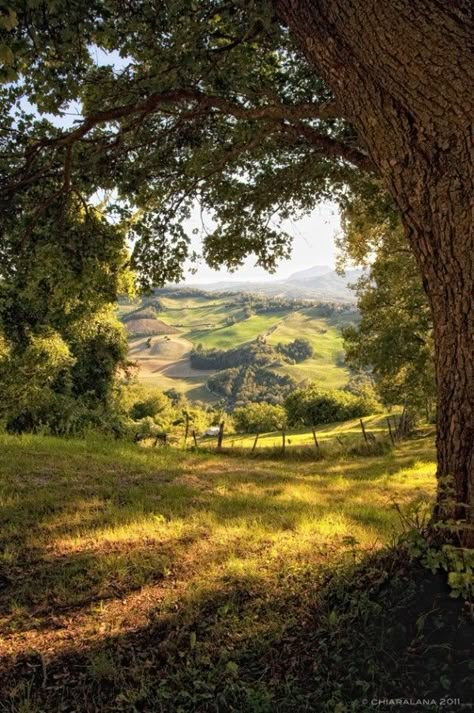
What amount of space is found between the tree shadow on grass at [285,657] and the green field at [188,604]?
0.01 meters

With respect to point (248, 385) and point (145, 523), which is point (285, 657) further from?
point (248, 385)

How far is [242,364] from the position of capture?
19312cm

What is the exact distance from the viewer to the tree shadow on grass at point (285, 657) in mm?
3082

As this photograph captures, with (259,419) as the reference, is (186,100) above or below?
above

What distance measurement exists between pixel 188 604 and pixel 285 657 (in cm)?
113

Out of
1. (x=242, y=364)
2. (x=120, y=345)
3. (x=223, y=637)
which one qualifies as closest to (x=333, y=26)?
(x=223, y=637)

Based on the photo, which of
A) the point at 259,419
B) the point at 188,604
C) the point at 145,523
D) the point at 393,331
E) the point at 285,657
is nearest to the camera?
the point at 285,657

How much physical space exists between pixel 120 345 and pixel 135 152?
21452 mm

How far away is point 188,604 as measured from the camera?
14.2 feet

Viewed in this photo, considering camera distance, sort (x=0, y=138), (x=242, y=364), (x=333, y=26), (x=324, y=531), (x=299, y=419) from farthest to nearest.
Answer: (x=242, y=364) < (x=299, y=419) < (x=0, y=138) < (x=324, y=531) < (x=333, y=26)

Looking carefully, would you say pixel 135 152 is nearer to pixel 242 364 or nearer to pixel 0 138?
pixel 0 138

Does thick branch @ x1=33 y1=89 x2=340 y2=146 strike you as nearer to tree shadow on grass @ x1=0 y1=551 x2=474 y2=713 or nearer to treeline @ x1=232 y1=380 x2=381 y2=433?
tree shadow on grass @ x1=0 y1=551 x2=474 y2=713

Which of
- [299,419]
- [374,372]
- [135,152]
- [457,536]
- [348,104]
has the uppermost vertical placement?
[135,152]

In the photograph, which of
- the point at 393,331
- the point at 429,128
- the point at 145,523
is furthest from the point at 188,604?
the point at 393,331
